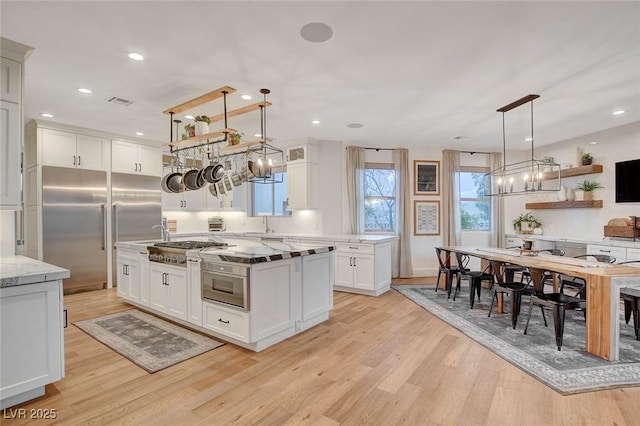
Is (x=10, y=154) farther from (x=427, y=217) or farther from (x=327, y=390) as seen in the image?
(x=427, y=217)

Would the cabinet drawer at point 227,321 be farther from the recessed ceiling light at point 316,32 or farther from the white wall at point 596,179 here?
the white wall at point 596,179

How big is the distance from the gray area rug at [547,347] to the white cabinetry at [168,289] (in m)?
3.14

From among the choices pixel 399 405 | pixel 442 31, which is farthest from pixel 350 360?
pixel 442 31

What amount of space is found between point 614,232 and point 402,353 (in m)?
4.44

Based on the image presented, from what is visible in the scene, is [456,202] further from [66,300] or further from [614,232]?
[66,300]

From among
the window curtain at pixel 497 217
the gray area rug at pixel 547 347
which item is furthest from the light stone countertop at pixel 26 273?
the window curtain at pixel 497 217

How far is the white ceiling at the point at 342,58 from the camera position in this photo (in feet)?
7.57

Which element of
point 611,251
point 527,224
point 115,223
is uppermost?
point 115,223

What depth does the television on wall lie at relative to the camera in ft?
16.3

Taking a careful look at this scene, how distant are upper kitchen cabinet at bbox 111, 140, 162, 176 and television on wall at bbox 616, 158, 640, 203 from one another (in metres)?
8.17

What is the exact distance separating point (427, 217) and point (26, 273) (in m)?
6.32

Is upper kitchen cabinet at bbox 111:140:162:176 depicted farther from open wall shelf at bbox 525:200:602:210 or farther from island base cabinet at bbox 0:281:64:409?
Answer: open wall shelf at bbox 525:200:602:210

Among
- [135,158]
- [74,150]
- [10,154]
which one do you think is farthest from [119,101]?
[135,158]

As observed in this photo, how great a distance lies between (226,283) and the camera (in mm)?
3176
